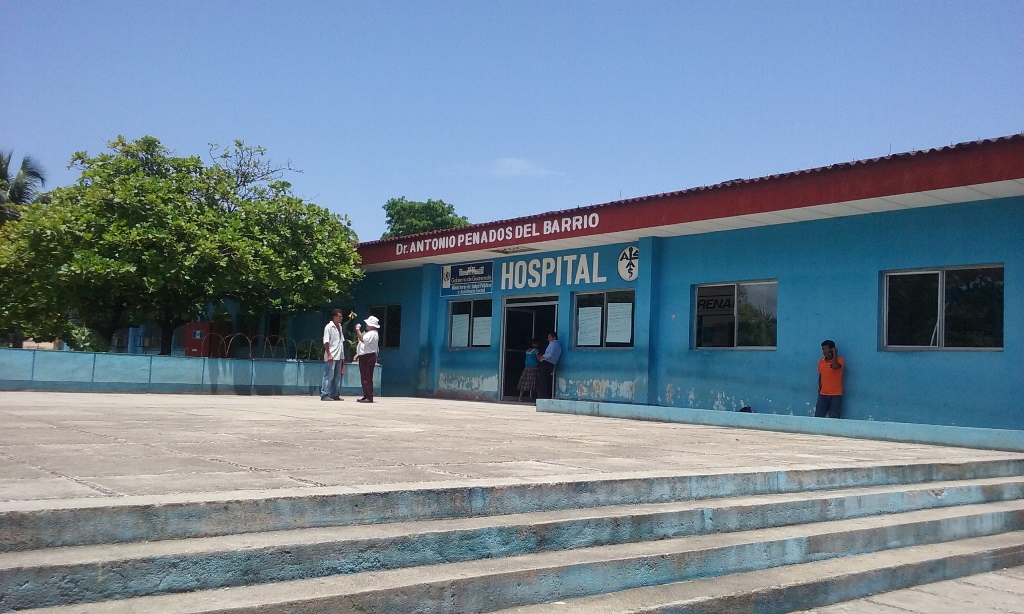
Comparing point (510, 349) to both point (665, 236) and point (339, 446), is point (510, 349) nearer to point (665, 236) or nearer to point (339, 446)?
point (665, 236)

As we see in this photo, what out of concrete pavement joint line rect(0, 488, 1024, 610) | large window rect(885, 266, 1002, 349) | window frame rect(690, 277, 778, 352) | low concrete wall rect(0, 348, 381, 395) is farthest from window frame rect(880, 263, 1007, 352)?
low concrete wall rect(0, 348, 381, 395)

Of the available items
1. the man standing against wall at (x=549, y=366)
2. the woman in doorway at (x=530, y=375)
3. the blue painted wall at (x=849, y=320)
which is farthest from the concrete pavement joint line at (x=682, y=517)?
the woman in doorway at (x=530, y=375)

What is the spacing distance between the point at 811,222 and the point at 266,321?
1694 centimetres

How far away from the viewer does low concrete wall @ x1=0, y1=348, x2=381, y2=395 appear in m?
15.4

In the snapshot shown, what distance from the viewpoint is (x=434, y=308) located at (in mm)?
20891

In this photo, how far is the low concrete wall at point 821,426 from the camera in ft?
32.0

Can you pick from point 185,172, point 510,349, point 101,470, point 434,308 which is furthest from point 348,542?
point 185,172

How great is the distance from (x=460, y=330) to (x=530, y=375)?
2.96m

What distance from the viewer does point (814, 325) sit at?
1344cm

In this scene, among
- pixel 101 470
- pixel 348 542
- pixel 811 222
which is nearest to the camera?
pixel 348 542

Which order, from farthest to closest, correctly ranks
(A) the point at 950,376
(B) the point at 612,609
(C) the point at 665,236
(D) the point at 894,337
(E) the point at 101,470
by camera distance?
(C) the point at 665,236
(D) the point at 894,337
(A) the point at 950,376
(E) the point at 101,470
(B) the point at 612,609

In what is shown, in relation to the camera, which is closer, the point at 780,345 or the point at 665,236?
the point at 780,345

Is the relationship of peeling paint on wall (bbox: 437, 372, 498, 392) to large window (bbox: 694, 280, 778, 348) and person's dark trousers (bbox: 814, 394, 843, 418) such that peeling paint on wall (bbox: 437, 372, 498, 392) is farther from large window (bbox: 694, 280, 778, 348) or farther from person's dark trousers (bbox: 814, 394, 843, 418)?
person's dark trousers (bbox: 814, 394, 843, 418)

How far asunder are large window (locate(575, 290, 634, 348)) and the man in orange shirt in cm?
408
